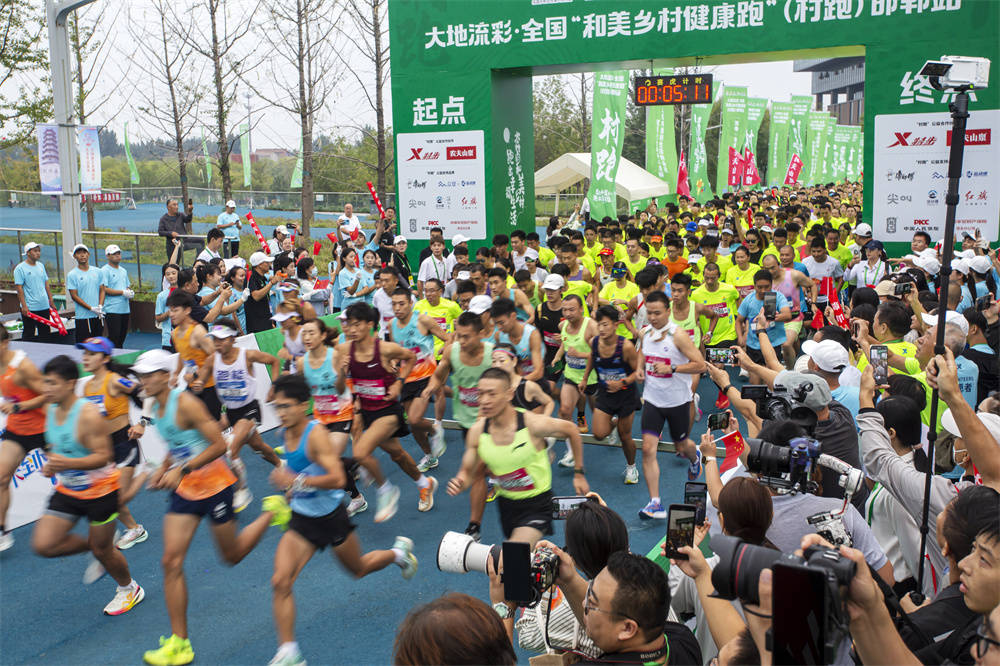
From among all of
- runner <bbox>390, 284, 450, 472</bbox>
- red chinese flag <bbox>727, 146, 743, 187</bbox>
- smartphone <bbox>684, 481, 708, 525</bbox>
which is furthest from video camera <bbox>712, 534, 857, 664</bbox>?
red chinese flag <bbox>727, 146, 743, 187</bbox>

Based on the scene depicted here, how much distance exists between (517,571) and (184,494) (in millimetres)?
3085

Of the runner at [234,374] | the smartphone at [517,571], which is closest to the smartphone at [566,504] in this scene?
the smartphone at [517,571]

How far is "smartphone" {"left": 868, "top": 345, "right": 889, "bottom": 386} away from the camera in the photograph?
5.04 metres

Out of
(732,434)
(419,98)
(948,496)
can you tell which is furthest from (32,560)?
(419,98)

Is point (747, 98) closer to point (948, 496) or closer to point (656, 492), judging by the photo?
point (656, 492)

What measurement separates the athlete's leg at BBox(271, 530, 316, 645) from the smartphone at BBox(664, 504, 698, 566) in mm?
3002

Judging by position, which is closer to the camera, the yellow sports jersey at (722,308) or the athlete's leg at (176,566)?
the athlete's leg at (176,566)

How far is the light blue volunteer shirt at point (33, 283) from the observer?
13711mm

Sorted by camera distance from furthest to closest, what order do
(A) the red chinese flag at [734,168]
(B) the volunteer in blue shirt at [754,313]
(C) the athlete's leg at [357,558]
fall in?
(A) the red chinese flag at [734,168], (B) the volunteer in blue shirt at [754,313], (C) the athlete's leg at [357,558]

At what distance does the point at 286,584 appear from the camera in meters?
5.24

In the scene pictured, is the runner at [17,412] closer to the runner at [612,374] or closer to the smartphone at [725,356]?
the runner at [612,374]

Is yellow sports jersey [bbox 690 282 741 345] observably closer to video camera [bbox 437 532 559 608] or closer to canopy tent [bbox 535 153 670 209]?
video camera [bbox 437 532 559 608]

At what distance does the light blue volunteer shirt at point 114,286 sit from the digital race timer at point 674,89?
8.90m

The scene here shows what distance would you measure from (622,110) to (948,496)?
17547mm
